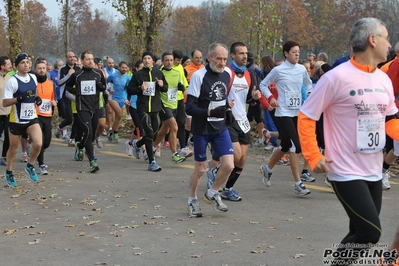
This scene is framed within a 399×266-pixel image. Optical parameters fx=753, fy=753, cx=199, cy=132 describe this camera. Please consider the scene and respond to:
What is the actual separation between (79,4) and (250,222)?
79.4m

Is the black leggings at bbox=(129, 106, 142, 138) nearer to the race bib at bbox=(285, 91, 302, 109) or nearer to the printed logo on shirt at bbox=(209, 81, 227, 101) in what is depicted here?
the race bib at bbox=(285, 91, 302, 109)

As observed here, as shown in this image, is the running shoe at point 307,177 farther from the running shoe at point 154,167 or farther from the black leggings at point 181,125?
the black leggings at point 181,125

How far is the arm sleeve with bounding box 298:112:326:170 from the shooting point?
5086mm

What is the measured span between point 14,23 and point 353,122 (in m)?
20.3

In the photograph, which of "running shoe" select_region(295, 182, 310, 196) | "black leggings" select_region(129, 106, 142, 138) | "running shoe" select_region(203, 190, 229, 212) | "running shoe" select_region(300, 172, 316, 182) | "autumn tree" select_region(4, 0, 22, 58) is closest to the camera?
"running shoe" select_region(203, 190, 229, 212)

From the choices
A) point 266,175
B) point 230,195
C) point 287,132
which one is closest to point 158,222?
point 230,195

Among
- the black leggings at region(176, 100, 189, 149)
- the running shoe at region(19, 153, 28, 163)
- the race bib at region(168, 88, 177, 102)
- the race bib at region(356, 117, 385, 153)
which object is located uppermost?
the race bib at region(356, 117, 385, 153)

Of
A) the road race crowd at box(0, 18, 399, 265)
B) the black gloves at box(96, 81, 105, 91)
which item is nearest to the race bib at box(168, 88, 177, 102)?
the road race crowd at box(0, 18, 399, 265)

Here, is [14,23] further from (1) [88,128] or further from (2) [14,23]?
(1) [88,128]

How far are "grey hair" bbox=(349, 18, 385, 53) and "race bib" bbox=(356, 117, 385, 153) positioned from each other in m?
0.49

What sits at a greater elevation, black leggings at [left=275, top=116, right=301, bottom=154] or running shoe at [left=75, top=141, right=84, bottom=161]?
black leggings at [left=275, top=116, right=301, bottom=154]

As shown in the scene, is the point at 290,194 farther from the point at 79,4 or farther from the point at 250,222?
the point at 79,4

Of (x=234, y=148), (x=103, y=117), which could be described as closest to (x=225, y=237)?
(x=234, y=148)

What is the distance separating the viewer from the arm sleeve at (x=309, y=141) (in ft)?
16.7
